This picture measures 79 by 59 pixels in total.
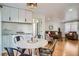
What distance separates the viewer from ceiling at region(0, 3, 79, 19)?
2.21 metres

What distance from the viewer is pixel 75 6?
2.20 m

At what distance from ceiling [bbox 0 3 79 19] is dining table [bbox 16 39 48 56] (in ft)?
1.36

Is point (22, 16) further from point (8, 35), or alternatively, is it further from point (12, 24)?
point (8, 35)

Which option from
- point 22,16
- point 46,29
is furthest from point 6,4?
point 46,29

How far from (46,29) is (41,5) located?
1.23 feet

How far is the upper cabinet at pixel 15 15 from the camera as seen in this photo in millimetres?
2205

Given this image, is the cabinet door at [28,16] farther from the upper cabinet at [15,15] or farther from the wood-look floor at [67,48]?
the wood-look floor at [67,48]

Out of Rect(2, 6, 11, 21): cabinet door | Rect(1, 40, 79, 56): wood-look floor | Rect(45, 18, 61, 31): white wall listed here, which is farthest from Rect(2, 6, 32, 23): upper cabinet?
Rect(1, 40, 79, 56): wood-look floor

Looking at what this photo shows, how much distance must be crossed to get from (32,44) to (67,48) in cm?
54

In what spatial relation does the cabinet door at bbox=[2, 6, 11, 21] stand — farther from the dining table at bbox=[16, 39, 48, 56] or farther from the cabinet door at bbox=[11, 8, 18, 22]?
the dining table at bbox=[16, 39, 48, 56]

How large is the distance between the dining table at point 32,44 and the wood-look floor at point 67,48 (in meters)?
0.21

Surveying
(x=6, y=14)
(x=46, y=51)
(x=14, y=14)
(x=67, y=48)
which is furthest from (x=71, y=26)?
(x=6, y=14)

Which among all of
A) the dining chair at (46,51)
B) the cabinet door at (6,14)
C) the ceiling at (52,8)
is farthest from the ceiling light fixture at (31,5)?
the dining chair at (46,51)

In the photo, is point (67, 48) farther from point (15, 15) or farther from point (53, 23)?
point (15, 15)
